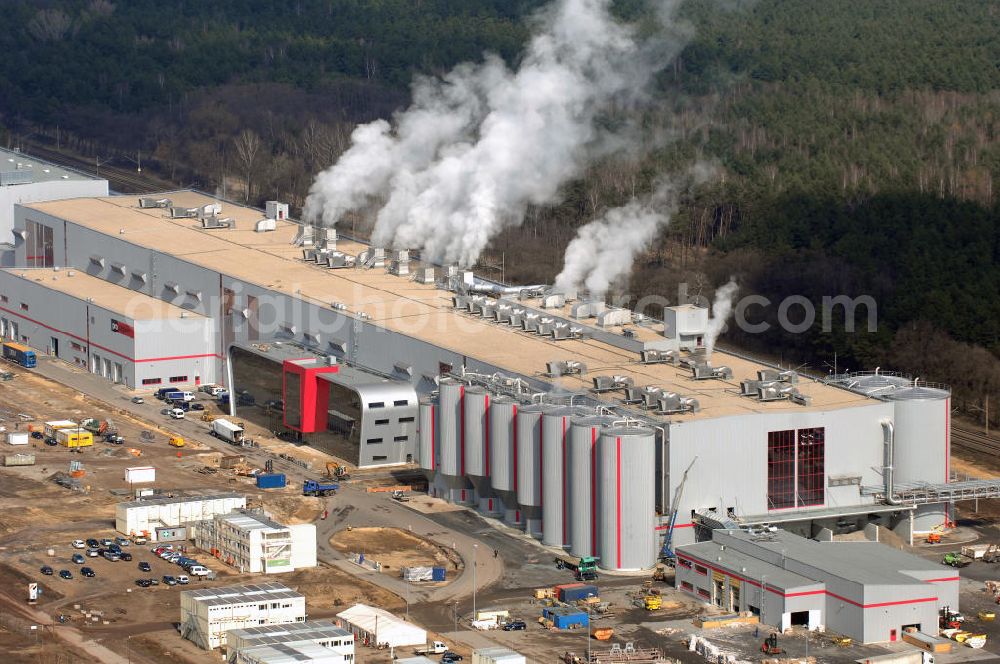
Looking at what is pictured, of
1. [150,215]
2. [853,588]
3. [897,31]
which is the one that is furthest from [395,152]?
[897,31]

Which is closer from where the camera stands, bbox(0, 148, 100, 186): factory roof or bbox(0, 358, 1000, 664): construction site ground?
bbox(0, 358, 1000, 664): construction site ground

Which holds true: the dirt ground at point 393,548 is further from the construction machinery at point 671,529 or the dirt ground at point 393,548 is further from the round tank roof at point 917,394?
the round tank roof at point 917,394

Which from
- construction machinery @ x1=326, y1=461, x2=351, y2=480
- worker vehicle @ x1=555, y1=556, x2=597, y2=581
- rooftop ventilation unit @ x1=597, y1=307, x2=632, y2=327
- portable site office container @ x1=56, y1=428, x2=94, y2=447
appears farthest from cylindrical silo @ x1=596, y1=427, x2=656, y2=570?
portable site office container @ x1=56, y1=428, x2=94, y2=447

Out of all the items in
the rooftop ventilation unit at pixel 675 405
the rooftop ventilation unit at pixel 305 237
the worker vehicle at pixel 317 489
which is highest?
the rooftop ventilation unit at pixel 305 237

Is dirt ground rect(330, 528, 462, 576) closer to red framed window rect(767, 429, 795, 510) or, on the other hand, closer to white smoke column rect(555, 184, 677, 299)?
red framed window rect(767, 429, 795, 510)

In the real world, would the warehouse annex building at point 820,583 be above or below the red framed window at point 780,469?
below

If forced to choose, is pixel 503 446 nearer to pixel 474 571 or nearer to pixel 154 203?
pixel 474 571

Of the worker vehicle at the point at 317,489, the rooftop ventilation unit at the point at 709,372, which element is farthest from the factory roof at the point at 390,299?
the worker vehicle at the point at 317,489

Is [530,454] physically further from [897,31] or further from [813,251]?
[897,31]
